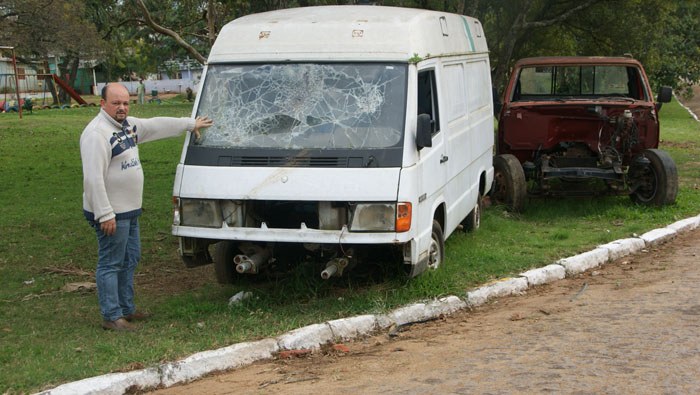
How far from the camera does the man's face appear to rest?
6.55 m

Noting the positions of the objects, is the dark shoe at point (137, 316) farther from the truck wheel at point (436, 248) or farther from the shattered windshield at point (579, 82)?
the shattered windshield at point (579, 82)

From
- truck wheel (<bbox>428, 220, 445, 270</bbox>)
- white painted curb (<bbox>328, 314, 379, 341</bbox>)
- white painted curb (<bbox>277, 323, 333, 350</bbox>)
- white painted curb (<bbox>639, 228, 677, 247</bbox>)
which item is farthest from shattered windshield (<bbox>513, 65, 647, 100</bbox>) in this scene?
white painted curb (<bbox>277, 323, 333, 350</bbox>)

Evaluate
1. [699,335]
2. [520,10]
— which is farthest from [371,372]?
[520,10]

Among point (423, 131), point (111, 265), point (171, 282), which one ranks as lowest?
point (171, 282)

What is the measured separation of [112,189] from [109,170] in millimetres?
144

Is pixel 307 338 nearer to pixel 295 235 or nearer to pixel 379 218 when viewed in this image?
pixel 295 235

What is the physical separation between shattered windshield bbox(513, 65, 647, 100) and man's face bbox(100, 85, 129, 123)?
7235 mm

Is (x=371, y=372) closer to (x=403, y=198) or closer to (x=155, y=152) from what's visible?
(x=403, y=198)

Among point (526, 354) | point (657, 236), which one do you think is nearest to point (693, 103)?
point (657, 236)

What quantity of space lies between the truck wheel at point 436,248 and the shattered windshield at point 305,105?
1200mm

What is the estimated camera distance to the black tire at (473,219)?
10281 millimetres

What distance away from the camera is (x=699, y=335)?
6203mm

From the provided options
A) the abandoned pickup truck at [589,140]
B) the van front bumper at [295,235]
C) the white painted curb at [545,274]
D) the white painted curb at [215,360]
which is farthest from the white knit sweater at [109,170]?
the abandoned pickup truck at [589,140]

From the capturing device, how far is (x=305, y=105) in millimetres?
7402
